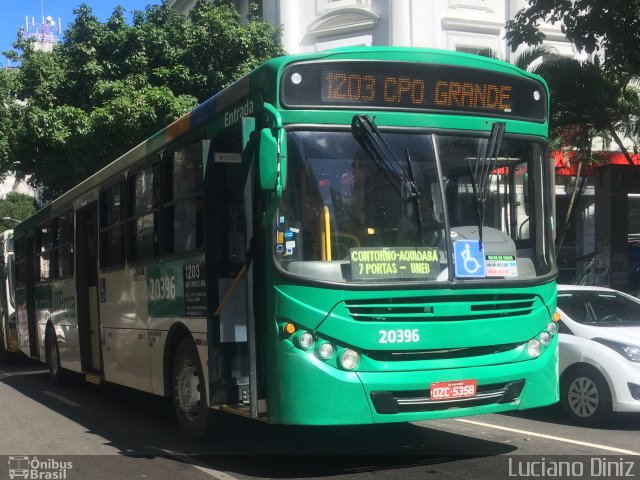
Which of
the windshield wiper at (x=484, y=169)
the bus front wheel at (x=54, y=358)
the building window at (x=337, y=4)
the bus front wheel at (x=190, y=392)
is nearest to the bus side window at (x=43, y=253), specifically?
the bus front wheel at (x=54, y=358)

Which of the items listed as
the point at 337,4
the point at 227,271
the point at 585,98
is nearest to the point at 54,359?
the point at 227,271

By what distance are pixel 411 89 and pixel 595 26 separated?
7.31m

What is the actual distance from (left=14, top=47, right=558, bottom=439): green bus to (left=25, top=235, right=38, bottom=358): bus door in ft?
28.9

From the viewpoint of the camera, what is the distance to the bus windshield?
20.1ft

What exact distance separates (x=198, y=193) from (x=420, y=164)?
2.20 metres

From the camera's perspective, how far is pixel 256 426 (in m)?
8.62

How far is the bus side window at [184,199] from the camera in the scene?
24.3 ft

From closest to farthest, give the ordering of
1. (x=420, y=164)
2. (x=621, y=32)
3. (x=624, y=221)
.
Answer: (x=420, y=164), (x=621, y=32), (x=624, y=221)

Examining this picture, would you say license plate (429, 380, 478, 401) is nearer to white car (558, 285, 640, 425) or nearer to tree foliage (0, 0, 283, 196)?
white car (558, 285, 640, 425)

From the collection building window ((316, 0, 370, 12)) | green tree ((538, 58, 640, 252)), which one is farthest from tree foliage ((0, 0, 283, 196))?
green tree ((538, 58, 640, 252))

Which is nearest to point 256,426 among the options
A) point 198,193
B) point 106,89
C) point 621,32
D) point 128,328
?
point 128,328

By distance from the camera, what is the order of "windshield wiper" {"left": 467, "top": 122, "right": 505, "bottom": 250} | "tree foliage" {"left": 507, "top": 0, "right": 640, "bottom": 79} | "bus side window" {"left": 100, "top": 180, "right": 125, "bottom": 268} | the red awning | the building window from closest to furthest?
"windshield wiper" {"left": 467, "top": 122, "right": 505, "bottom": 250}
"bus side window" {"left": 100, "top": 180, "right": 125, "bottom": 268}
"tree foliage" {"left": 507, "top": 0, "right": 640, "bottom": 79}
the red awning
the building window

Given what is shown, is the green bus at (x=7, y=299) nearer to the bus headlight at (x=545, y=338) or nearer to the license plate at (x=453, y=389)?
the license plate at (x=453, y=389)

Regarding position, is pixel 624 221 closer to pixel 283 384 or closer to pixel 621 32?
pixel 621 32
